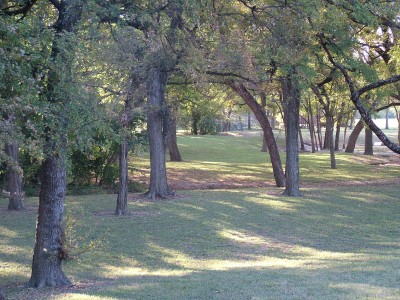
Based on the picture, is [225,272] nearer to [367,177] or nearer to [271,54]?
[271,54]

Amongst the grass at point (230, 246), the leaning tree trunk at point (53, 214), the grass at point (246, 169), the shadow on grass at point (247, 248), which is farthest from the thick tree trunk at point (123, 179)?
the grass at point (246, 169)

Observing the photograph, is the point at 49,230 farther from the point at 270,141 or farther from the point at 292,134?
the point at 270,141

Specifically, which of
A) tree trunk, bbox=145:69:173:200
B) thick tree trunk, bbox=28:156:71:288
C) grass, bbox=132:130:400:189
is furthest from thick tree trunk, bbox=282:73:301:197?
thick tree trunk, bbox=28:156:71:288

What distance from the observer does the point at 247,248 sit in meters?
14.6

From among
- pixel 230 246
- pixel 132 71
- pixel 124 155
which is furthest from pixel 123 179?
pixel 230 246

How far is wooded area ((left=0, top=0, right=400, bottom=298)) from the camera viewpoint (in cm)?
898

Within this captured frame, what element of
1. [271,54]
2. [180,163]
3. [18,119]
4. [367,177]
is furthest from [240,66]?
[180,163]

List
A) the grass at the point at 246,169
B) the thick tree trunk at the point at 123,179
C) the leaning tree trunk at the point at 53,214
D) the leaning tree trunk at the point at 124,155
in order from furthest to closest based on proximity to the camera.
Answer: the grass at the point at 246,169, the thick tree trunk at the point at 123,179, the leaning tree trunk at the point at 124,155, the leaning tree trunk at the point at 53,214

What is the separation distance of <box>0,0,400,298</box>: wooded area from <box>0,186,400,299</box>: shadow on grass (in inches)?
60.8

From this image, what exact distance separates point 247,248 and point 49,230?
570 cm

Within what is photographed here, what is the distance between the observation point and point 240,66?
1741 cm

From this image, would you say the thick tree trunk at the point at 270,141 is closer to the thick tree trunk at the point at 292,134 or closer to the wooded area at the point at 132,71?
the wooded area at the point at 132,71

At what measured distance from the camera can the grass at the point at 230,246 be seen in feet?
28.8

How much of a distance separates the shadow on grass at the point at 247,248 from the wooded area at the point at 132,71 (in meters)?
1.54
